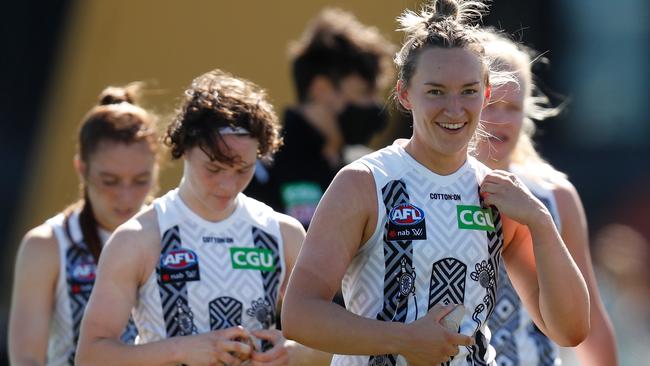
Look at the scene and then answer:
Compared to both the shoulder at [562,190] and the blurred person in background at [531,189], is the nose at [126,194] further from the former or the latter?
the shoulder at [562,190]

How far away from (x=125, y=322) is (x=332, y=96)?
116 inches

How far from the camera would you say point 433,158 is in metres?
3.37

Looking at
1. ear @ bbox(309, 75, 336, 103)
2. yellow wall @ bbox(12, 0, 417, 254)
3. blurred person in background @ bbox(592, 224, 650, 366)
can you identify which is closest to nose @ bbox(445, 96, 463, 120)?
ear @ bbox(309, 75, 336, 103)

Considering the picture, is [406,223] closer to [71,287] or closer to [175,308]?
[175,308]

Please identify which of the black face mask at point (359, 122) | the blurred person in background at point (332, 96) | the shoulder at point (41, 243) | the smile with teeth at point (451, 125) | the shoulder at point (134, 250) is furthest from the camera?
the black face mask at point (359, 122)

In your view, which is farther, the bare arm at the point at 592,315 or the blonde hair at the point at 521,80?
the blonde hair at the point at 521,80

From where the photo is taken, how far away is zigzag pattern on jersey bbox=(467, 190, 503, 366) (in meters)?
3.35

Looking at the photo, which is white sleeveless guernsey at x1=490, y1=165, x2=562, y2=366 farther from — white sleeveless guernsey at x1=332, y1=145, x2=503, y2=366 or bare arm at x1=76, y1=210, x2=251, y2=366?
bare arm at x1=76, y1=210, x2=251, y2=366

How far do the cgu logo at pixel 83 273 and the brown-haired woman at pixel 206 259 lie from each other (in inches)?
30.7

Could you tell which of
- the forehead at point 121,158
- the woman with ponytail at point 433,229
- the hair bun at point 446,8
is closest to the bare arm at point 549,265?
the woman with ponytail at point 433,229

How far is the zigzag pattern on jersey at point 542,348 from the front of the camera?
4.35 meters

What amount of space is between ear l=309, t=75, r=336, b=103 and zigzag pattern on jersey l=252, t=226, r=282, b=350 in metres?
2.53

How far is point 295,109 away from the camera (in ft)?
20.5

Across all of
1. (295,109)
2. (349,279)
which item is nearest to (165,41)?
(295,109)
